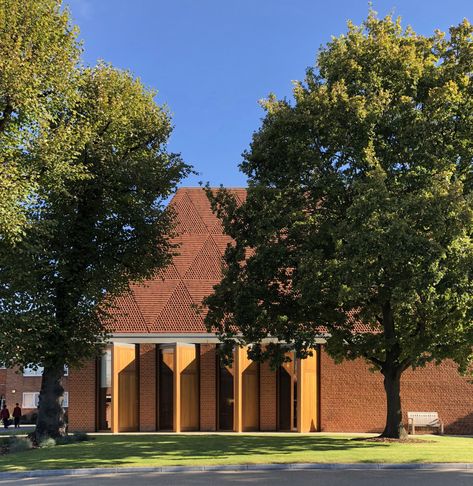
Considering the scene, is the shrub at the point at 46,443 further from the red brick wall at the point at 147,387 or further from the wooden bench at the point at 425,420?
the wooden bench at the point at 425,420

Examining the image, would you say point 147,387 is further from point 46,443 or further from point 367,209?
point 367,209

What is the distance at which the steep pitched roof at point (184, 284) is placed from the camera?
3244 cm

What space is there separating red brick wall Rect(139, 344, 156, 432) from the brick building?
0.05m

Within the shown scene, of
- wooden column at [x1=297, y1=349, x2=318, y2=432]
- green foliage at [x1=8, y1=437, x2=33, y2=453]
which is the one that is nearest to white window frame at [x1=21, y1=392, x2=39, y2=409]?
wooden column at [x1=297, y1=349, x2=318, y2=432]

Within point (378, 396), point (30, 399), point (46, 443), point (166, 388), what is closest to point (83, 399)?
point (166, 388)

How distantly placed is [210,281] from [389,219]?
19.1 m

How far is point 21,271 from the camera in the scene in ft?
67.8

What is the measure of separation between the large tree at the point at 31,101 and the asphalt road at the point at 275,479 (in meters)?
8.20

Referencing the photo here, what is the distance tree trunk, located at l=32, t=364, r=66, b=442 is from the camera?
22703 millimetres

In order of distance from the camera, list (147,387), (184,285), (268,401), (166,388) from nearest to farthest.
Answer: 1. (268,401)
2. (147,387)
3. (166,388)
4. (184,285)

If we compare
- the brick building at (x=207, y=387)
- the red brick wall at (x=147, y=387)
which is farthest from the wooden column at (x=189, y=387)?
the red brick wall at (x=147, y=387)

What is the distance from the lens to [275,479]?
13156 mm

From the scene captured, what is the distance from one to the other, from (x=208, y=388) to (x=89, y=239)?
39.1 feet

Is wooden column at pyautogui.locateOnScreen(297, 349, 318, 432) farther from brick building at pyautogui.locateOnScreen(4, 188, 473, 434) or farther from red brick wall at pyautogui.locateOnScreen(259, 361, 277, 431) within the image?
red brick wall at pyautogui.locateOnScreen(259, 361, 277, 431)
